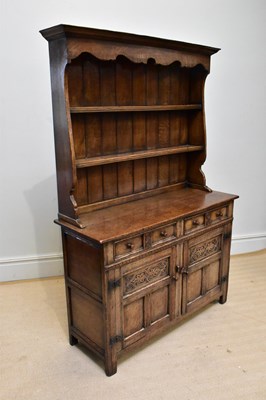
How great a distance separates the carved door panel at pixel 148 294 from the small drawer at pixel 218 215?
0.40 m

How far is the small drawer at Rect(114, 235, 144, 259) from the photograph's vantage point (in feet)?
6.03

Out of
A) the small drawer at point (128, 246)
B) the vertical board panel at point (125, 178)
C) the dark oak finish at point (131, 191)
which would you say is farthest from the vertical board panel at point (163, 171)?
the small drawer at point (128, 246)

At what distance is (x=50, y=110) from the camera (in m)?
2.76

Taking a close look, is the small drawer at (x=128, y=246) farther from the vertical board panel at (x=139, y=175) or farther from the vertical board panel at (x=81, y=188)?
the vertical board panel at (x=139, y=175)

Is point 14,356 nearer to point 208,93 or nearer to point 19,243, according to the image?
point 19,243

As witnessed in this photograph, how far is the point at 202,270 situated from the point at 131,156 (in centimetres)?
93

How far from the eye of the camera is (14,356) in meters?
2.12

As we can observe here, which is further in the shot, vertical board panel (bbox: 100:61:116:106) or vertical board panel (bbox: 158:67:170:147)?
vertical board panel (bbox: 158:67:170:147)

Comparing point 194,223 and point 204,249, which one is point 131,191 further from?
point 204,249

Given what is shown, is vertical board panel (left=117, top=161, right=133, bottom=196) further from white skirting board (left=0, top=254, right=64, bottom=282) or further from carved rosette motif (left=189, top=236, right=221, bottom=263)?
white skirting board (left=0, top=254, right=64, bottom=282)

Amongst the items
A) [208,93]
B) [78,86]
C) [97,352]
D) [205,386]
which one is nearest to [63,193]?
[78,86]

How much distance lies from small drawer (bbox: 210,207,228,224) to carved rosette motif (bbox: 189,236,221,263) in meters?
0.14

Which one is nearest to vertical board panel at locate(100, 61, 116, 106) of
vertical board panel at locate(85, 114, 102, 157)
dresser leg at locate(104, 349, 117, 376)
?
vertical board panel at locate(85, 114, 102, 157)

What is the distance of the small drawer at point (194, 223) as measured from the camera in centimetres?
220
